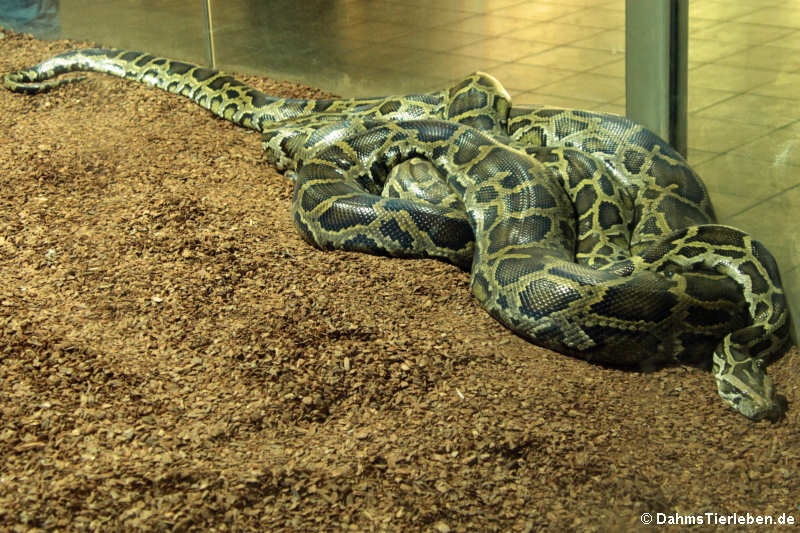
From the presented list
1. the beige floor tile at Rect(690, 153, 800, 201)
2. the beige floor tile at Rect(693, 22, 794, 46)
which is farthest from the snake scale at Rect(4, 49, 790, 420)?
the beige floor tile at Rect(693, 22, 794, 46)

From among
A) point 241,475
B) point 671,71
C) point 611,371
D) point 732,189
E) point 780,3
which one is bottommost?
point 611,371

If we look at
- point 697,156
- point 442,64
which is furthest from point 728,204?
point 442,64

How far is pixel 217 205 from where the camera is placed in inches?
234

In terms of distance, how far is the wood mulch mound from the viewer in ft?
10.1

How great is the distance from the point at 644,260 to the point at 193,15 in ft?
21.2

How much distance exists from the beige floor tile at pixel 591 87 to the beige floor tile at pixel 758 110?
3.66 ft

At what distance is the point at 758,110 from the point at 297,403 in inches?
114

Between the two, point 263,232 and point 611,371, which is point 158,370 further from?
point 611,371

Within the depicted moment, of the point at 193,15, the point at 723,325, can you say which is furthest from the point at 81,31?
the point at 723,325

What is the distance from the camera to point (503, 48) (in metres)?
6.46

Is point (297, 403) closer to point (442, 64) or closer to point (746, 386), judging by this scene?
point (746, 386)

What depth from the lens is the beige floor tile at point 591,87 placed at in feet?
19.2

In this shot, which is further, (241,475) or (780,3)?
(780,3)

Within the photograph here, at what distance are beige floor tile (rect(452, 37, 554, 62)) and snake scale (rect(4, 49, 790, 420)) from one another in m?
0.24
